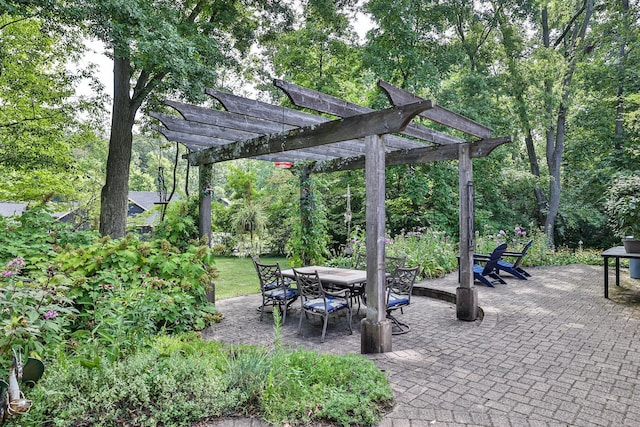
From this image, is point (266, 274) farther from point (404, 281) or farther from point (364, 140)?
point (364, 140)

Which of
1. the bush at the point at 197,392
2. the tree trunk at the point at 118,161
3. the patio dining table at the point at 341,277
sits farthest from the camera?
the tree trunk at the point at 118,161

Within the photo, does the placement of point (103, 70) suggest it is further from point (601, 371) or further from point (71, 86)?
point (601, 371)

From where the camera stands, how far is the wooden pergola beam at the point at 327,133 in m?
3.38

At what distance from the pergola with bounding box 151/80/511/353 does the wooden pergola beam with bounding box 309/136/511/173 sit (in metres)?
0.01

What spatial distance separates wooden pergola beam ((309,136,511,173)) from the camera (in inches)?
190

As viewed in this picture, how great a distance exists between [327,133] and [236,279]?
20.1 ft

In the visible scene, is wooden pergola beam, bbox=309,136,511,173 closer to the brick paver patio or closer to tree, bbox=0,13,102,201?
the brick paver patio

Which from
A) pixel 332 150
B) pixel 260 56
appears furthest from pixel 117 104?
pixel 332 150

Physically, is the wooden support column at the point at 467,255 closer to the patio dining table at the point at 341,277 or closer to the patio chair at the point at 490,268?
the patio dining table at the point at 341,277

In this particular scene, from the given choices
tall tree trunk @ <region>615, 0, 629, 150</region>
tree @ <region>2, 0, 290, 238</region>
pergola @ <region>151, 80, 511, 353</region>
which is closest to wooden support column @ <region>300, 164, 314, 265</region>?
pergola @ <region>151, 80, 511, 353</region>

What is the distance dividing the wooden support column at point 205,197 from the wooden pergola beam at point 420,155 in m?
2.36

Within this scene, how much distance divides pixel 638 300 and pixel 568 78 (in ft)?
34.7

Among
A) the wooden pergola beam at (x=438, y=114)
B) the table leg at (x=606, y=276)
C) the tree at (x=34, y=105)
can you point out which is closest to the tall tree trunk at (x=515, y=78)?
the table leg at (x=606, y=276)

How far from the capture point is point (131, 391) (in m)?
2.08
